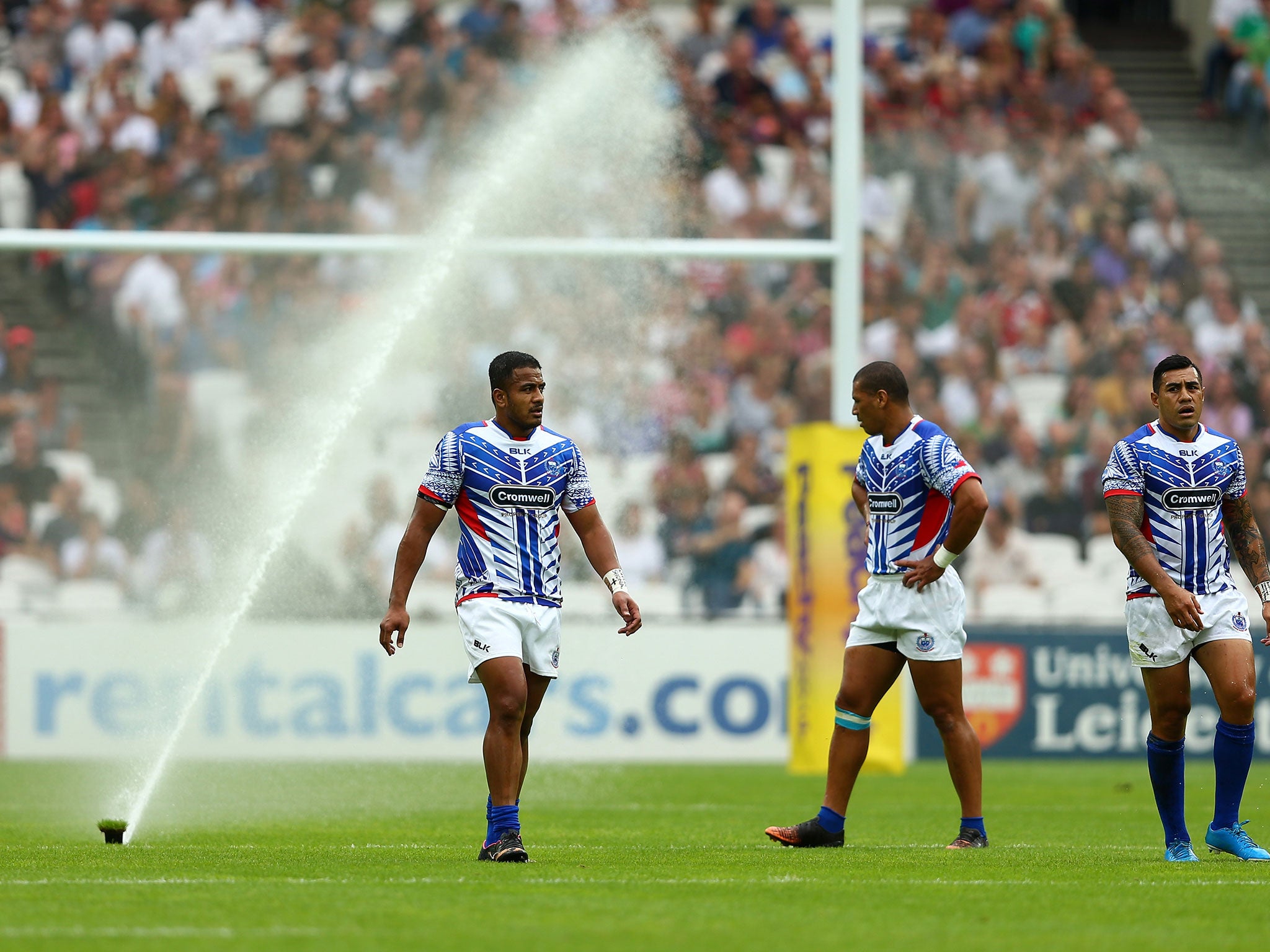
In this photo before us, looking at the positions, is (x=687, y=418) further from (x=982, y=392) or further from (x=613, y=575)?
(x=613, y=575)

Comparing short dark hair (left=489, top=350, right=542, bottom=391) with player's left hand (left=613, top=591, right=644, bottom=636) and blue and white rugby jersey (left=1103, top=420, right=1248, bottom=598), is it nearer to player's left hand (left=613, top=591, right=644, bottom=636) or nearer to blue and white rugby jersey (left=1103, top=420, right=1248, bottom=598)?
player's left hand (left=613, top=591, right=644, bottom=636)

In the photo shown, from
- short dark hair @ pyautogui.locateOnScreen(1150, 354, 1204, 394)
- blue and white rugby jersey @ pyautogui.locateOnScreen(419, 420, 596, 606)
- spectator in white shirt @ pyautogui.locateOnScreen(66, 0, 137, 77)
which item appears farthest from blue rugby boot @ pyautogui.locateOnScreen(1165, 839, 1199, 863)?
spectator in white shirt @ pyautogui.locateOnScreen(66, 0, 137, 77)

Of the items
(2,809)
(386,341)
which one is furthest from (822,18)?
(2,809)

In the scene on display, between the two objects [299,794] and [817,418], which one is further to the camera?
[817,418]

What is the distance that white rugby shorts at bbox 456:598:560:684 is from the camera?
7953mm

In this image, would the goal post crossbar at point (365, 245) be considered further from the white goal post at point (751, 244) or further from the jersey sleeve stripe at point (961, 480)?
the jersey sleeve stripe at point (961, 480)

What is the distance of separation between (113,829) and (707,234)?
40.7 ft

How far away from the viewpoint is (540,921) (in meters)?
6.18

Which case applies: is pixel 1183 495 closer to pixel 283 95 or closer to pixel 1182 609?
pixel 1182 609

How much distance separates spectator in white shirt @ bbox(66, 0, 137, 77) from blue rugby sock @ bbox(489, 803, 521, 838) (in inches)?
561

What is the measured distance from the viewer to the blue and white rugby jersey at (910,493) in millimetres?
8633

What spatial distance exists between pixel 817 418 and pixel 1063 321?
10.2 ft

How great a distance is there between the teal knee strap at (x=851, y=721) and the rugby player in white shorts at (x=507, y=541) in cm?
121

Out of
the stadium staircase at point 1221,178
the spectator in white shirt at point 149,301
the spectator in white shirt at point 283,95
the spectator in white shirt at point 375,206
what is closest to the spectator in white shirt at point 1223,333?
the stadium staircase at point 1221,178
